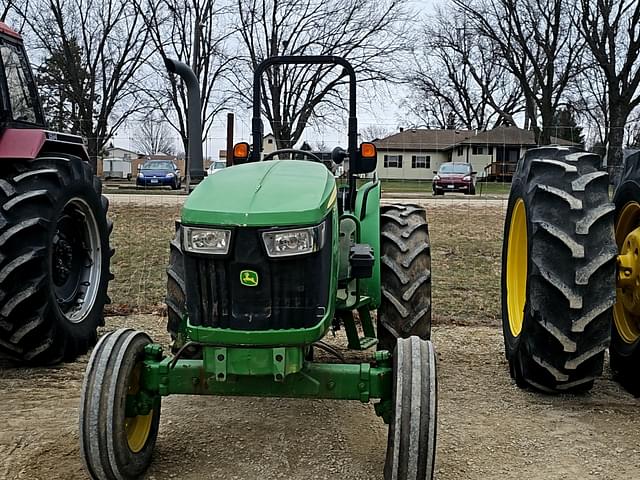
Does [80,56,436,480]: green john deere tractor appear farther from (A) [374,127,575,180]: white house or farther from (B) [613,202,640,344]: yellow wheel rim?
(A) [374,127,575,180]: white house

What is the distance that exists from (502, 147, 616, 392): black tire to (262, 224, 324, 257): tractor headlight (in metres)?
1.65

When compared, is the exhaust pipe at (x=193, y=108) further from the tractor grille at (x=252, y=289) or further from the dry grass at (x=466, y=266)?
the dry grass at (x=466, y=266)

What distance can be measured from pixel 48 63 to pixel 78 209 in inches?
1171

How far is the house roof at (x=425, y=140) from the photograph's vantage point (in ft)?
159

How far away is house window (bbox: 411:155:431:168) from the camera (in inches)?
1861

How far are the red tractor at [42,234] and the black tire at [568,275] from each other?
3122 millimetres

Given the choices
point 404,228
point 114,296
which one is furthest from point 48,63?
point 404,228

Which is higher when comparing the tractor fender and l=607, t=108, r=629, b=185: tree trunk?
l=607, t=108, r=629, b=185: tree trunk

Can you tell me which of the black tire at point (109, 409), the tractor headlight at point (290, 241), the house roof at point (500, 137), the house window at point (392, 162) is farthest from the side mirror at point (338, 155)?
the house window at point (392, 162)

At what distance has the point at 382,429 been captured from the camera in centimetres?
402

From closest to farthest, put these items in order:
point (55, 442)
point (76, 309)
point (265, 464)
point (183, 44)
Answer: point (265, 464) < point (55, 442) < point (76, 309) < point (183, 44)

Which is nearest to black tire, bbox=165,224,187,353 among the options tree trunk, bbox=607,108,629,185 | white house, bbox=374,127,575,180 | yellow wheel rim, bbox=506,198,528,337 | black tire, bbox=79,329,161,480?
black tire, bbox=79,329,161,480

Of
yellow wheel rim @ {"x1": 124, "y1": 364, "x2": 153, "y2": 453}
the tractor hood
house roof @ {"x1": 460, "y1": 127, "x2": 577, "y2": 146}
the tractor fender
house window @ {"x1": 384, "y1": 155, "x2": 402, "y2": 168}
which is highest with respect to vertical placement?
house roof @ {"x1": 460, "y1": 127, "x2": 577, "y2": 146}

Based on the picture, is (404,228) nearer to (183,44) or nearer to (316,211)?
(316,211)
